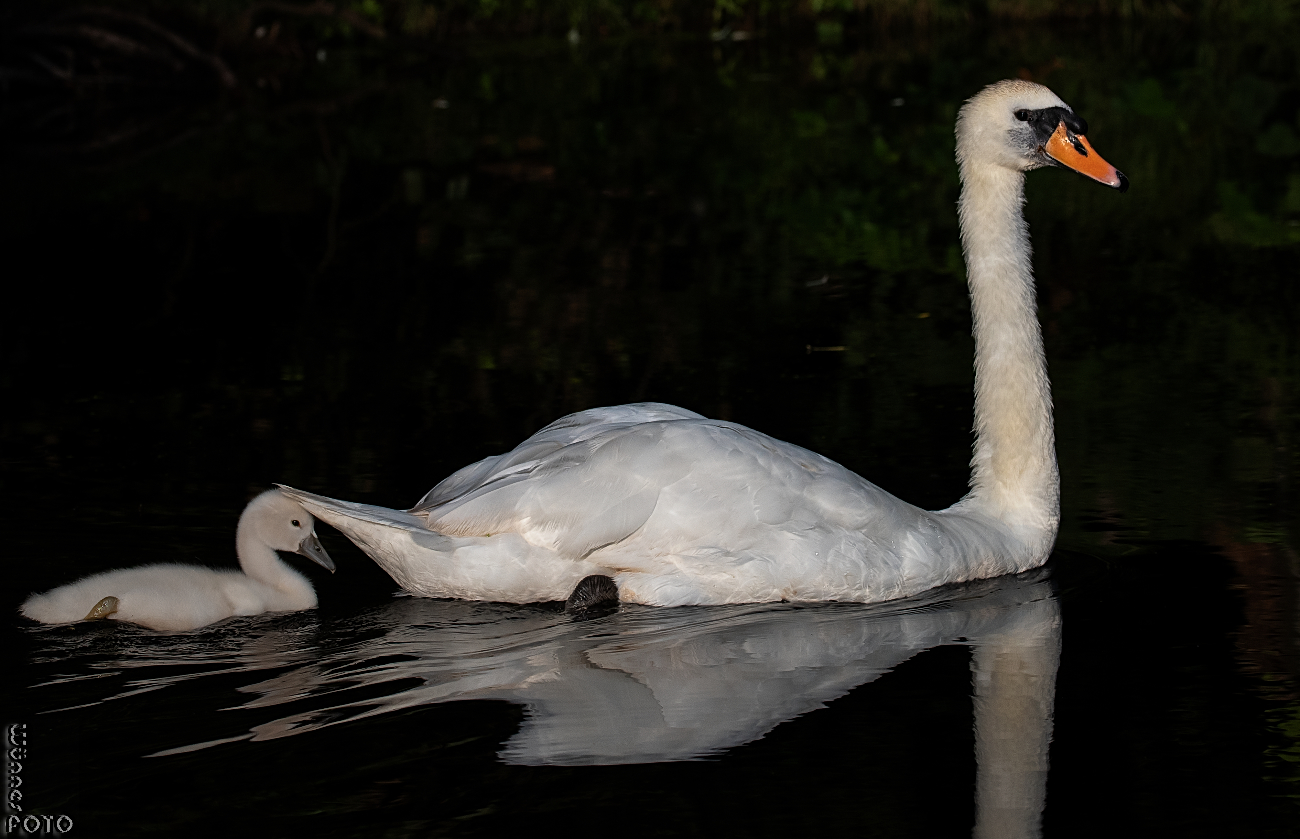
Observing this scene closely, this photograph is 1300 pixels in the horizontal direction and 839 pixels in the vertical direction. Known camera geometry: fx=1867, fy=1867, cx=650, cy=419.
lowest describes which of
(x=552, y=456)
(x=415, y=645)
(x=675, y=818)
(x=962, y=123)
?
(x=675, y=818)

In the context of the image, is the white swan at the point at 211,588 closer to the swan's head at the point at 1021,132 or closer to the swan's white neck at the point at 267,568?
the swan's white neck at the point at 267,568

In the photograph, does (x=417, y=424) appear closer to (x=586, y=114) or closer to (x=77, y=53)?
(x=586, y=114)

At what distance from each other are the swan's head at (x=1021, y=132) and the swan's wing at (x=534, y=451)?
146 cm

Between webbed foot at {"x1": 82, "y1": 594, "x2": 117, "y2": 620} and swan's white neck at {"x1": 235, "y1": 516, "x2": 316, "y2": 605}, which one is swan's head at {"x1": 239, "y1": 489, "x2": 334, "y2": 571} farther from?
webbed foot at {"x1": 82, "y1": 594, "x2": 117, "y2": 620}

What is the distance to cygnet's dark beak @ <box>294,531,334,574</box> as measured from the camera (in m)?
6.21

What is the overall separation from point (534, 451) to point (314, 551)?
2.70 feet

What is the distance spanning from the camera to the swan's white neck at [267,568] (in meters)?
6.03

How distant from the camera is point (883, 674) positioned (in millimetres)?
5348

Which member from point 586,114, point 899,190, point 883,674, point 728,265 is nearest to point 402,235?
point 728,265

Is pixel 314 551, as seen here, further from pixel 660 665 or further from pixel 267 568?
pixel 660 665

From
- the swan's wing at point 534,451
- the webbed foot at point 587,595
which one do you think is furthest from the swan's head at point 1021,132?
the webbed foot at point 587,595

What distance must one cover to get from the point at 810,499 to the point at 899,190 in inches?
372

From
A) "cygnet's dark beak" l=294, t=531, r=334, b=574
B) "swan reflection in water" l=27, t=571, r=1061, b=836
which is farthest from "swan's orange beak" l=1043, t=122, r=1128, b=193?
"cygnet's dark beak" l=294, t=531, r=334, b=574

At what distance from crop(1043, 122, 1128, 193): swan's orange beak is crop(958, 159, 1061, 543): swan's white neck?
0.18 meters
